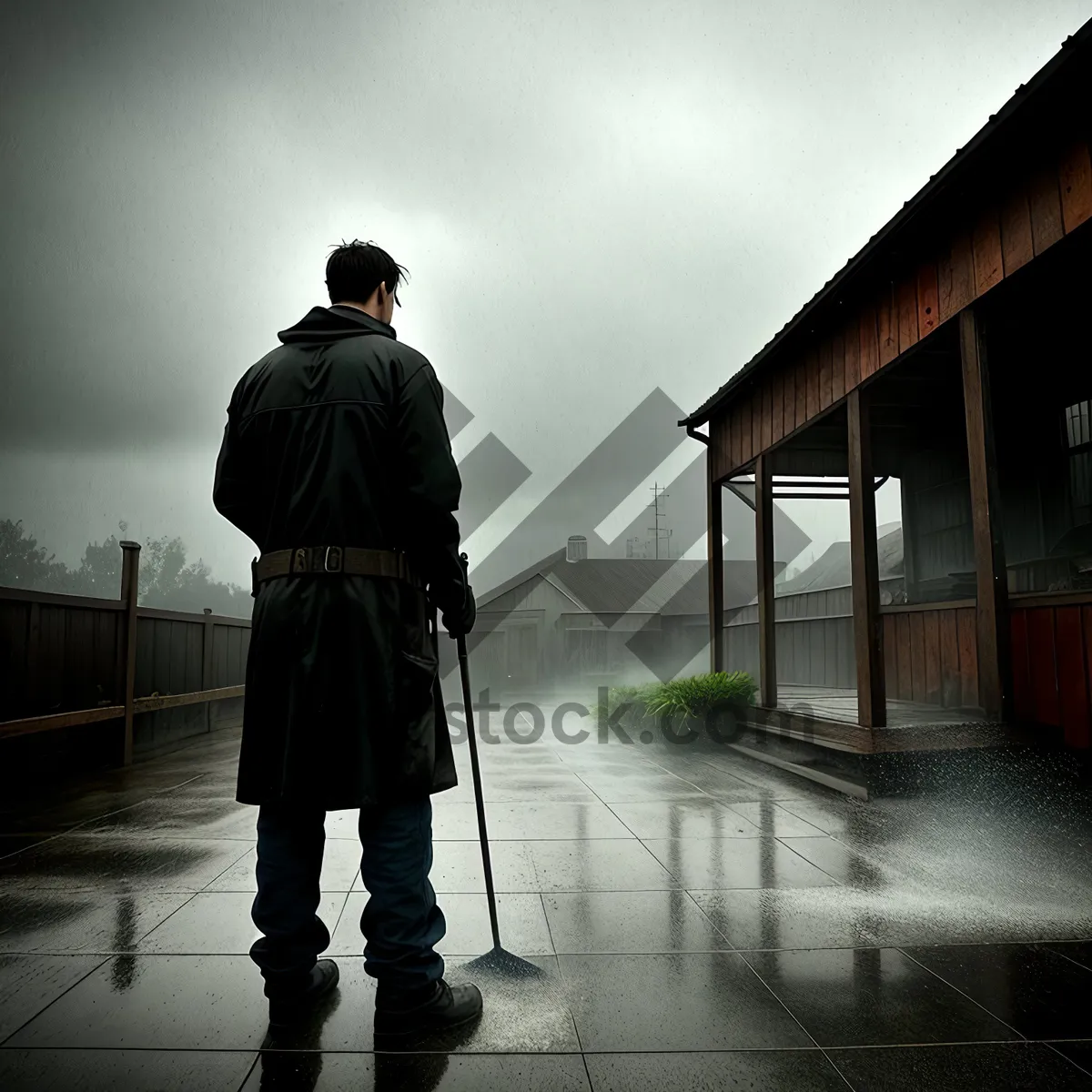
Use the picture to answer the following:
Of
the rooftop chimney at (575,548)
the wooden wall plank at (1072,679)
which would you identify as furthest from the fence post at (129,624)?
the rooftop chimney at (575,548)

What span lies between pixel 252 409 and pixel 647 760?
17.9 feet

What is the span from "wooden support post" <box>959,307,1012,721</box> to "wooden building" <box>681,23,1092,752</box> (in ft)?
0.04

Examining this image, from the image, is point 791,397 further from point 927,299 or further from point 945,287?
point 945,287

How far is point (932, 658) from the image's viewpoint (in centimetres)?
695

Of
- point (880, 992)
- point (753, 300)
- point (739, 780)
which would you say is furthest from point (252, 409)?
point (753, 300)

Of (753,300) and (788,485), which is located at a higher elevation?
(753,300)

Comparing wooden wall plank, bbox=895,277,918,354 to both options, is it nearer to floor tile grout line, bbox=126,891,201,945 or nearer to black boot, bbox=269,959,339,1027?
black boot, bbox=269,959,339,1027

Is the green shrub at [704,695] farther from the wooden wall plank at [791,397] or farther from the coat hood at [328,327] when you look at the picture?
the coat hood at [328,327]

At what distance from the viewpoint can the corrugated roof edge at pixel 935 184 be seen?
353 cm

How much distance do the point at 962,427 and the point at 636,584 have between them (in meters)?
21.6

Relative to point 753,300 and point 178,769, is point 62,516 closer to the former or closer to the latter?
point 753,300

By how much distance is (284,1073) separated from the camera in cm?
161

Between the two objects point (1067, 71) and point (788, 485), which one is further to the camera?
point (788, 485)

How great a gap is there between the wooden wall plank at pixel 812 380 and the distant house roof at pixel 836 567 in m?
8.30
